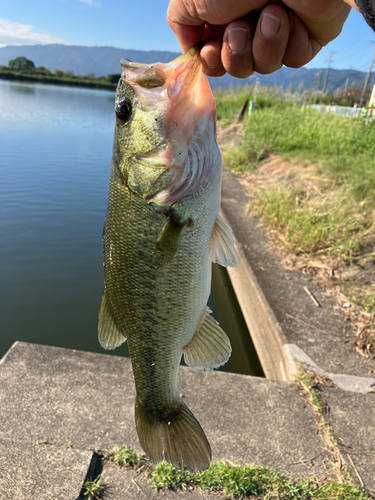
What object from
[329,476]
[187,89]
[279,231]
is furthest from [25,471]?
[279,231]

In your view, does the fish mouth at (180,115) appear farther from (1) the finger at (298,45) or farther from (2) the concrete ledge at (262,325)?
(2) the concrete ledge at (262,325)

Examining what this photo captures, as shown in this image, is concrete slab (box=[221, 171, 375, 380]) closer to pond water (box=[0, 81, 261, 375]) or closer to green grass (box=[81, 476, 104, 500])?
pond water (box=[0, 81, 261, 375])

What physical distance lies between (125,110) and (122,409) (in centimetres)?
239

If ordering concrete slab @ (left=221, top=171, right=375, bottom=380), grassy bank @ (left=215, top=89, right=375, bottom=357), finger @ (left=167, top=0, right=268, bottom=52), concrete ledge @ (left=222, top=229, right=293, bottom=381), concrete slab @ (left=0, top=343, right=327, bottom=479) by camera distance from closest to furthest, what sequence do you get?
finger @ (left=167, top=0, right=268, bottom=52)
concrete slab @ (left=0, top=343, right=327, bottom=479)
concrete slab @ (left=221, top=171, right=375, bottom=380)
concrete ledge @ (left=222, top=229, right=293, bottom=381)
grassy bank @ (left=215, top=89, right=375, bottom=357)

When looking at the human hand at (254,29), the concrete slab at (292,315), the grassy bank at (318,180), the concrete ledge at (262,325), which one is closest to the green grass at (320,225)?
the grassy bank at (318,180)

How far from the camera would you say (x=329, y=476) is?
2434 mm

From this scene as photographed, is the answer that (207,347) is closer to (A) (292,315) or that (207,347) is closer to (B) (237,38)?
(B) (237,38)

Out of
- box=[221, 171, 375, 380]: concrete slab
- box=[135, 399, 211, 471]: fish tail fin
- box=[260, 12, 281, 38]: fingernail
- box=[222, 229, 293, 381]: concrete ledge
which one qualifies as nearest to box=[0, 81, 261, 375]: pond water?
box=[222, 229, 293, 381]: concrete ledge

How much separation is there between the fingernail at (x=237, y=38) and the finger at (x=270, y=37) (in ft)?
0.15

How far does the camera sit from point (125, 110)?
56.0 inches

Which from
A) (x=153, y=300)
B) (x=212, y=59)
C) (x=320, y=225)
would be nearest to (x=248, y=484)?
(x=153, y=300)

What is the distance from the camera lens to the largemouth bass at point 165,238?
138 centimetres

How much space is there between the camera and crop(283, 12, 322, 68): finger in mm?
1609

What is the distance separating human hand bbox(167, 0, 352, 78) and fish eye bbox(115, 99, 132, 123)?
1.53ft
